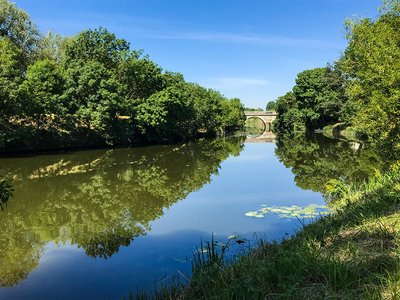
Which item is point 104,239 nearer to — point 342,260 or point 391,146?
point 342,260

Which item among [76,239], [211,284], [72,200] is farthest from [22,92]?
[211,284]

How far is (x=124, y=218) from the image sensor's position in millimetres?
12625

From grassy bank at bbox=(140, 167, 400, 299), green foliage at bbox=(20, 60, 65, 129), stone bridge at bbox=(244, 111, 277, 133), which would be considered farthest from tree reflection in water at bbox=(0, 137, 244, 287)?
stone bridge at bbox=(244, 111, 277, 133)

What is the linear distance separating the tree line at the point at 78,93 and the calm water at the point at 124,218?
6512mm

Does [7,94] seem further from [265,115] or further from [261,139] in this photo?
[265,115]

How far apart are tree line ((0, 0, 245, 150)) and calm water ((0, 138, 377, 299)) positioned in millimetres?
6512

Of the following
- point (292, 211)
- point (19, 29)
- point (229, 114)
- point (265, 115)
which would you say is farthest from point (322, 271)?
point (265, 115)

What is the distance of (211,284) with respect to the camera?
5.10m

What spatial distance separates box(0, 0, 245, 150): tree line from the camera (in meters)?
29.5

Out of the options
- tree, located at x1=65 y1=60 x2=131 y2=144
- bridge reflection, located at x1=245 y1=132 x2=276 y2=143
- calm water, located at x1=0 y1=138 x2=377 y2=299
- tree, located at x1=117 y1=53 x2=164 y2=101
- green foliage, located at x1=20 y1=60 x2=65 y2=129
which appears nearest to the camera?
calm water, located at x1=0 y1=138 x2=377 y2=299

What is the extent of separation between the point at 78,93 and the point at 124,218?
26.9 meters

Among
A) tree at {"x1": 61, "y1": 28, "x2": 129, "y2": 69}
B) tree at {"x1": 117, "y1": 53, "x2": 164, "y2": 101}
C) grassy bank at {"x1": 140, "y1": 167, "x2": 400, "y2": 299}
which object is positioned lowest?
grassy bank at {"x1": 140, "y1": 167, "x2": 400, "y2": 299}

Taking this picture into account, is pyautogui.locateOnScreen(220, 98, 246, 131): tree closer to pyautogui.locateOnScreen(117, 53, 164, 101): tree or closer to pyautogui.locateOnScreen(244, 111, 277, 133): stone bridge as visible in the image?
pyautogui.locateOnScreen(244, 111, 277, 133): stone bridge

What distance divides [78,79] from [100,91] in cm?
239
